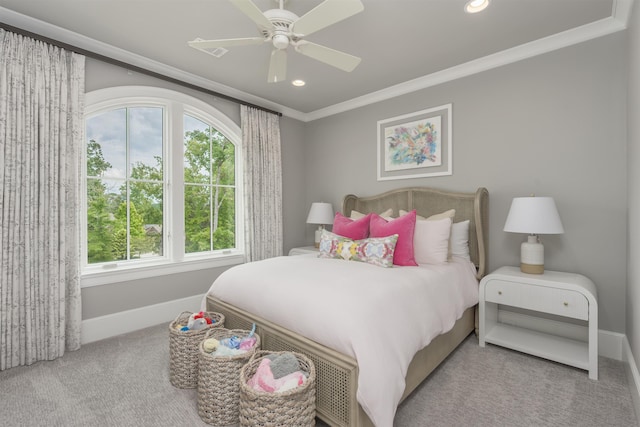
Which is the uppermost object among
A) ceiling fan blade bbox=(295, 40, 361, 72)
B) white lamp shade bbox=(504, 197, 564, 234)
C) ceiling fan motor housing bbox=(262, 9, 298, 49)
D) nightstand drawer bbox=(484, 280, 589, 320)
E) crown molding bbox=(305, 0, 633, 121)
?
crown molding bbox=(305, 0, 633, 121)

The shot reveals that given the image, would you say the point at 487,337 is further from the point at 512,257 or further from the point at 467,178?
the point at 467,178

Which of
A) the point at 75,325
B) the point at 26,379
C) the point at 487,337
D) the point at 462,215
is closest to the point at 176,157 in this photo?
the point at 75,325

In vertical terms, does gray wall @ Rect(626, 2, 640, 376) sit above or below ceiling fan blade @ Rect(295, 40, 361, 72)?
below

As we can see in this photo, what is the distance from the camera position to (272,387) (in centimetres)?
145

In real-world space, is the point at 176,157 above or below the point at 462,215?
above

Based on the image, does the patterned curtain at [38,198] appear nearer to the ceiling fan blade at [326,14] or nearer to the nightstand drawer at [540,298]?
the ceiling fan blade at [326,14]

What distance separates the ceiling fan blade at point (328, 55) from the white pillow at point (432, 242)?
152 centimetres

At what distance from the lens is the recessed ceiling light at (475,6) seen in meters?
2.15

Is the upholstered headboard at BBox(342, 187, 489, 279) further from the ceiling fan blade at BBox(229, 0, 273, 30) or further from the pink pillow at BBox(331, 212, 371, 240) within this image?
the ceiling fan blade at BBox(229, 0, 273, 30)

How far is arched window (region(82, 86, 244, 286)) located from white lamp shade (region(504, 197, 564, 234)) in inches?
120

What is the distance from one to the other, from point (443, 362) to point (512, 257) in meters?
1.27

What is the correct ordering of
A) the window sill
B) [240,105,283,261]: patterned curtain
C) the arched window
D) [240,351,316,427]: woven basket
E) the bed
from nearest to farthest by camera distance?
1. [240,351,316,427]: woven basket
2. the bed
3. the window sill
4. the arched window
5. [240,105,283,261]: patterned curtain

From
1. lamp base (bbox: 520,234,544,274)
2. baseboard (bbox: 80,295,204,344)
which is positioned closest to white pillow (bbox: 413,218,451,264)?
lamp base (bbox: 520,234,544,274)

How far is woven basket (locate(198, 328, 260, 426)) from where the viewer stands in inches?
65.1
